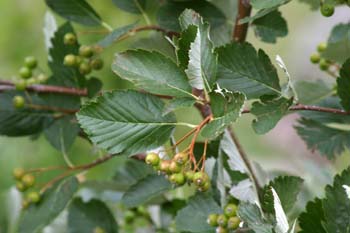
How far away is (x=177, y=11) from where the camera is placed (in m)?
0.82

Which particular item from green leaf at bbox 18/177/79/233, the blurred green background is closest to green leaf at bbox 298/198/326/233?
green leaf at bbox 18/177/79/233

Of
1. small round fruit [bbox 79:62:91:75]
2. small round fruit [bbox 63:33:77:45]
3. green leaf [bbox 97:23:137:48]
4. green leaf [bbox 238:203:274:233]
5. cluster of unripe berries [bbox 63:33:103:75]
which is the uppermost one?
green leaf [bbox 97:23:137:48]

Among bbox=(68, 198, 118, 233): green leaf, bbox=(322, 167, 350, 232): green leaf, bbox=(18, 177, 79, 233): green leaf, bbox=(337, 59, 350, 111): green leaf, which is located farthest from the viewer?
bbox=(68, 198, 118, 233): green leaf

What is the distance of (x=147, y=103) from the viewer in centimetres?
Answer: 69

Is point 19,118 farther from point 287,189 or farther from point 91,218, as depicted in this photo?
point 287,189

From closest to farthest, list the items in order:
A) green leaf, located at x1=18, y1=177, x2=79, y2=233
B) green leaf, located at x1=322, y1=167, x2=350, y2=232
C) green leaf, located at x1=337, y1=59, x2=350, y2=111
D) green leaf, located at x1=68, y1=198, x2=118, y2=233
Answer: green leaf, located at x1=322, y1=167, x2=350, y2=232 < green leaf, located at x1=337, y1=59, x2=350, y2=111 < green leaf, located at x1=18, y1=177, x2=79, y2=233 < green leaf, located at x1=68, y1=198, x2=118, y2=233

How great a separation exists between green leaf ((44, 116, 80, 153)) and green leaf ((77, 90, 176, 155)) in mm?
289

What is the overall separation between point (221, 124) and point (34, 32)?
1.93m

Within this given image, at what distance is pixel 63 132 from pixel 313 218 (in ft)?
1.52

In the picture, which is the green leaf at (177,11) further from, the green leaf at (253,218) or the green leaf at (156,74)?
the green leaf at (253,218)

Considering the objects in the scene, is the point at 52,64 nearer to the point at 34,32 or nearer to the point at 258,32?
the point at 258,32

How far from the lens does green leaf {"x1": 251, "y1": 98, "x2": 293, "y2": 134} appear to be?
2.23 ft

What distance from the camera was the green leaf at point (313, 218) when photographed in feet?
2.18

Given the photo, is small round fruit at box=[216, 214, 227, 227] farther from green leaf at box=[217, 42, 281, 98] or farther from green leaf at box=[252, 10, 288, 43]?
green leaf at box=[252, 10, 288, 43]
